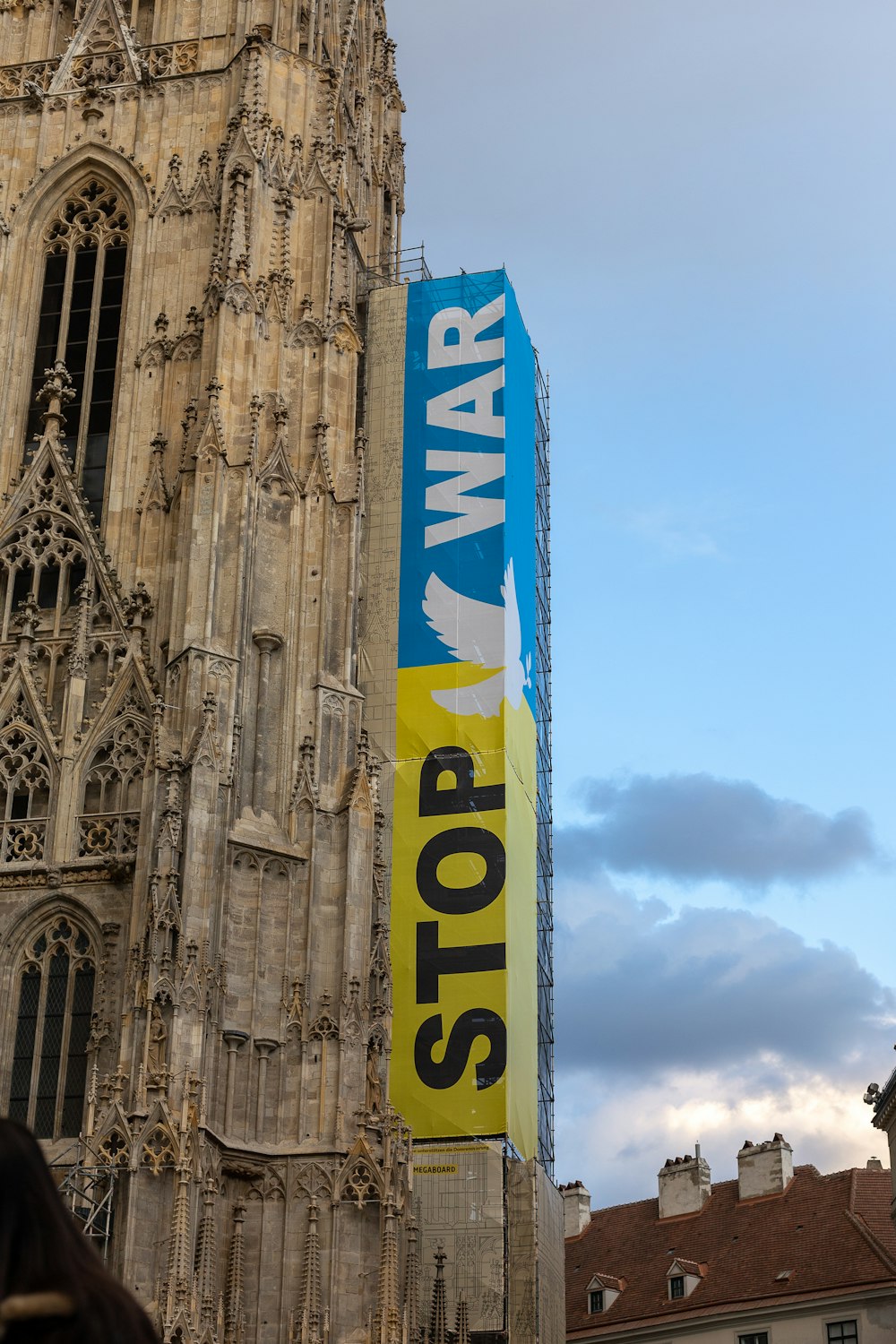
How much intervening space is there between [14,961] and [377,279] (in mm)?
16467

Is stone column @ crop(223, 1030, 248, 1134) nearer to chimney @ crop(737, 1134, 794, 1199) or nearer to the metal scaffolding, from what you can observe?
the metal scaffolding

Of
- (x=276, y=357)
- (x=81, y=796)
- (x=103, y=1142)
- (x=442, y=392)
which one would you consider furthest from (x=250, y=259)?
(x=103, y=1142)

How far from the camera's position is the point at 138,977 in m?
24.9

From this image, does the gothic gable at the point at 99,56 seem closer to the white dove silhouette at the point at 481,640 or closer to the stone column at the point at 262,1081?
the white dove silhouette at the point at 481,640

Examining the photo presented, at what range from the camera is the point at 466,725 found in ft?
106

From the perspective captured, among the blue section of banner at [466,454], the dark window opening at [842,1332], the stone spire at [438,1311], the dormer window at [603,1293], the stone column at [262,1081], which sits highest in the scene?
the blue section of banner at [466,454]

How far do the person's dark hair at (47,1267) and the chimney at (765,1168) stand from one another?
3726 cm

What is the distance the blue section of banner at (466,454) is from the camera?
3359cm

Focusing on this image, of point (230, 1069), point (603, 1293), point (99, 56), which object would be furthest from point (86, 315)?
point (603, 1293)

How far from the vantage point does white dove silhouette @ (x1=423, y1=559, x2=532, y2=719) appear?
107 feet

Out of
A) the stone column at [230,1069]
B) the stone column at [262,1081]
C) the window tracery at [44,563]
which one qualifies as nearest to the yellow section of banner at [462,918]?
the stone column at [262,1081]

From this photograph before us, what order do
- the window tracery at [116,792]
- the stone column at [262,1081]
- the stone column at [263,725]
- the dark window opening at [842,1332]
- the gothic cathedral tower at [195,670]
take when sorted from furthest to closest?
the dark window opening at [842,1332], the window tracery at [116,792], the stone column at [263,725], the stone column at [262,1081], the gothic cathedral tower at [195,670]

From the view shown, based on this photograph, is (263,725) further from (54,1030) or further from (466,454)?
(466,454)

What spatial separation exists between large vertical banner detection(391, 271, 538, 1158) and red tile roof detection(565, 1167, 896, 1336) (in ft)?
23.9
